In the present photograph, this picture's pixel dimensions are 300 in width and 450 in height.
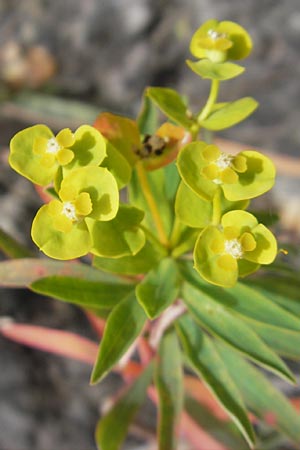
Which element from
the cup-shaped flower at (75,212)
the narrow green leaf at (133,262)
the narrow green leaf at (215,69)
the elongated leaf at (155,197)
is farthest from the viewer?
the elongated leaf at (155,197)

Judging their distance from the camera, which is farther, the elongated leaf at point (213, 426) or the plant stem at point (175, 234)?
the elongated leaf at point (213, 426)

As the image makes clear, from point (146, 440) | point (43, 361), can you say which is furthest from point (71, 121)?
point (146, 440)

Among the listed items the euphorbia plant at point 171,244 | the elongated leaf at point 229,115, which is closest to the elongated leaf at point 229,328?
the euphorbia plant at point 171,244

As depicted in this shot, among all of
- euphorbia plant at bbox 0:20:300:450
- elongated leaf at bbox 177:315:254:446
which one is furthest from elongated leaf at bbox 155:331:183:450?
elongated leaf at bbox 177:315:254:446

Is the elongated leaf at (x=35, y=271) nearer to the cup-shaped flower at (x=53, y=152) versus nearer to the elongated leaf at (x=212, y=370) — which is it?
the elongated leaf at (x=212, y=370)

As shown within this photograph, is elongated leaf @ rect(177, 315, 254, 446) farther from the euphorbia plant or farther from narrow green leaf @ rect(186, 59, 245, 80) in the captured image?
narrow green leaf @ rect(186, 59, 245, 80)
